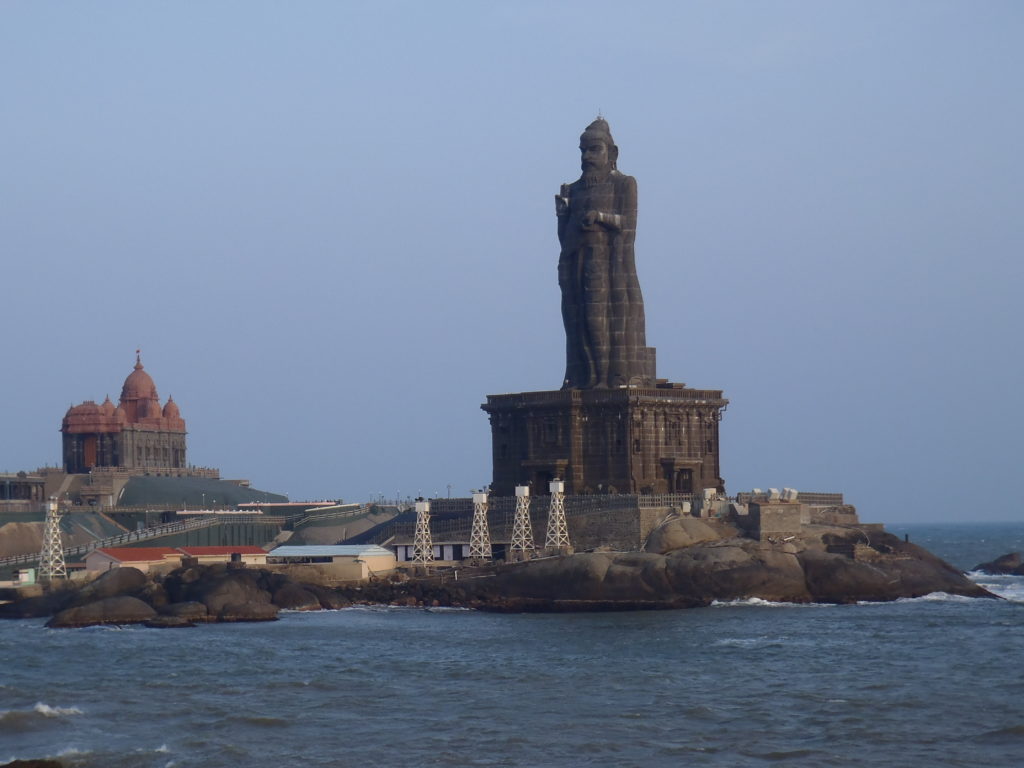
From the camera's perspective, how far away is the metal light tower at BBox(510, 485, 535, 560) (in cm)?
10306

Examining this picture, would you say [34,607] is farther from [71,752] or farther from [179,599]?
[71,752]

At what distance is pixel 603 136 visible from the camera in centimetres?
11375

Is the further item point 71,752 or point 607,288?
point 607,288

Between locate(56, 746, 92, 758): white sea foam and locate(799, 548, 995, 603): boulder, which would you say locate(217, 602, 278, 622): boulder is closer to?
locate(799, 548, 995, 603): boulder

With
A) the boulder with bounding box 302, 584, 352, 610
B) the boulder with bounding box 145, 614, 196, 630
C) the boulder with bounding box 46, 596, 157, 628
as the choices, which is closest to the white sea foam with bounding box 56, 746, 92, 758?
the boulder with bounding box 145, 614, 196, 630

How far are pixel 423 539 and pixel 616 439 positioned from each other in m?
13.7

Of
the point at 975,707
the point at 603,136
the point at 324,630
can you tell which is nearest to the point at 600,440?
the point at 603,136

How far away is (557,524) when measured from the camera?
101 m

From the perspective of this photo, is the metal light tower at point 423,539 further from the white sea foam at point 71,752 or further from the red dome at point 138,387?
the red dome at point 138,387

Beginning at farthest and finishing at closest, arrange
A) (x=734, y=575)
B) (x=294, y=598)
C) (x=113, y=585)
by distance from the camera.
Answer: (x=294, y=598), (x=113, y=585), (x=734, y=575)

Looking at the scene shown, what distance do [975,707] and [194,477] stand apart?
11083 cm

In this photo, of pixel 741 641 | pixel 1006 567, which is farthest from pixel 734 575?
pixel 1006 567

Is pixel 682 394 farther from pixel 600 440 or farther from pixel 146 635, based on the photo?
pixel 146 635

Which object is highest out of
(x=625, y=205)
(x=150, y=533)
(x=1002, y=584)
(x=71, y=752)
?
(x=625, y=205)
